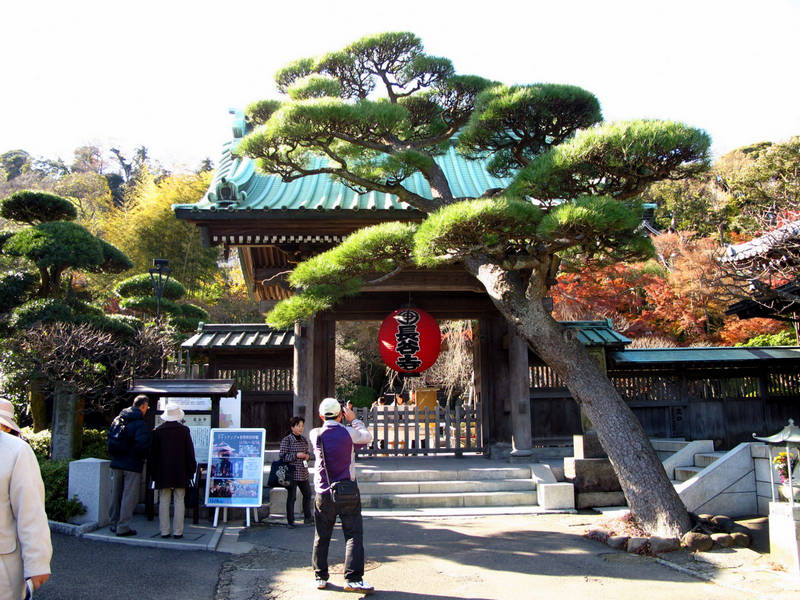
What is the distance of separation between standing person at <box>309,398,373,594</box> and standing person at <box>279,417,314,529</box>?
2934 mm

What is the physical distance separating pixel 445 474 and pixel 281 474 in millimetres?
3101

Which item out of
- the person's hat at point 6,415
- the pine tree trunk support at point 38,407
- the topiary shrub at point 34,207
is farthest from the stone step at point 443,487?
the topiary shrub at point 34,207

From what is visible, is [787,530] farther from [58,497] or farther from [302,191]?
[302,191]

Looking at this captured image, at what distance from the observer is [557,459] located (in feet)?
37.9

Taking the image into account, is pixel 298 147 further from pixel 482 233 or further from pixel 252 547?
pixel 252 547

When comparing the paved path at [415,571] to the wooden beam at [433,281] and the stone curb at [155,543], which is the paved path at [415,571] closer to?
the stone curb at [155,543]

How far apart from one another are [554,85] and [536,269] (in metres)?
2.58

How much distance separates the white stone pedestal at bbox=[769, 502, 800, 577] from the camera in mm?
6113

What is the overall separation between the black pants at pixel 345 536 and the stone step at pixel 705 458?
6.68 metres

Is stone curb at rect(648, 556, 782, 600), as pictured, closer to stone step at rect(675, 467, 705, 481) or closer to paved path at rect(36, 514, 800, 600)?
paved path at rect(36, 514, 800, 600)

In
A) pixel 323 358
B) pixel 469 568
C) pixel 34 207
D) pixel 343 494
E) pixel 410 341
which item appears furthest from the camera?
pixel 34 207

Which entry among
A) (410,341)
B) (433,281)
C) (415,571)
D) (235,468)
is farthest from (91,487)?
(433,281)

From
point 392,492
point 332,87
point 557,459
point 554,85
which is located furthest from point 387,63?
point 557,459

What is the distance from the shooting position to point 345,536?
5.39 meters
